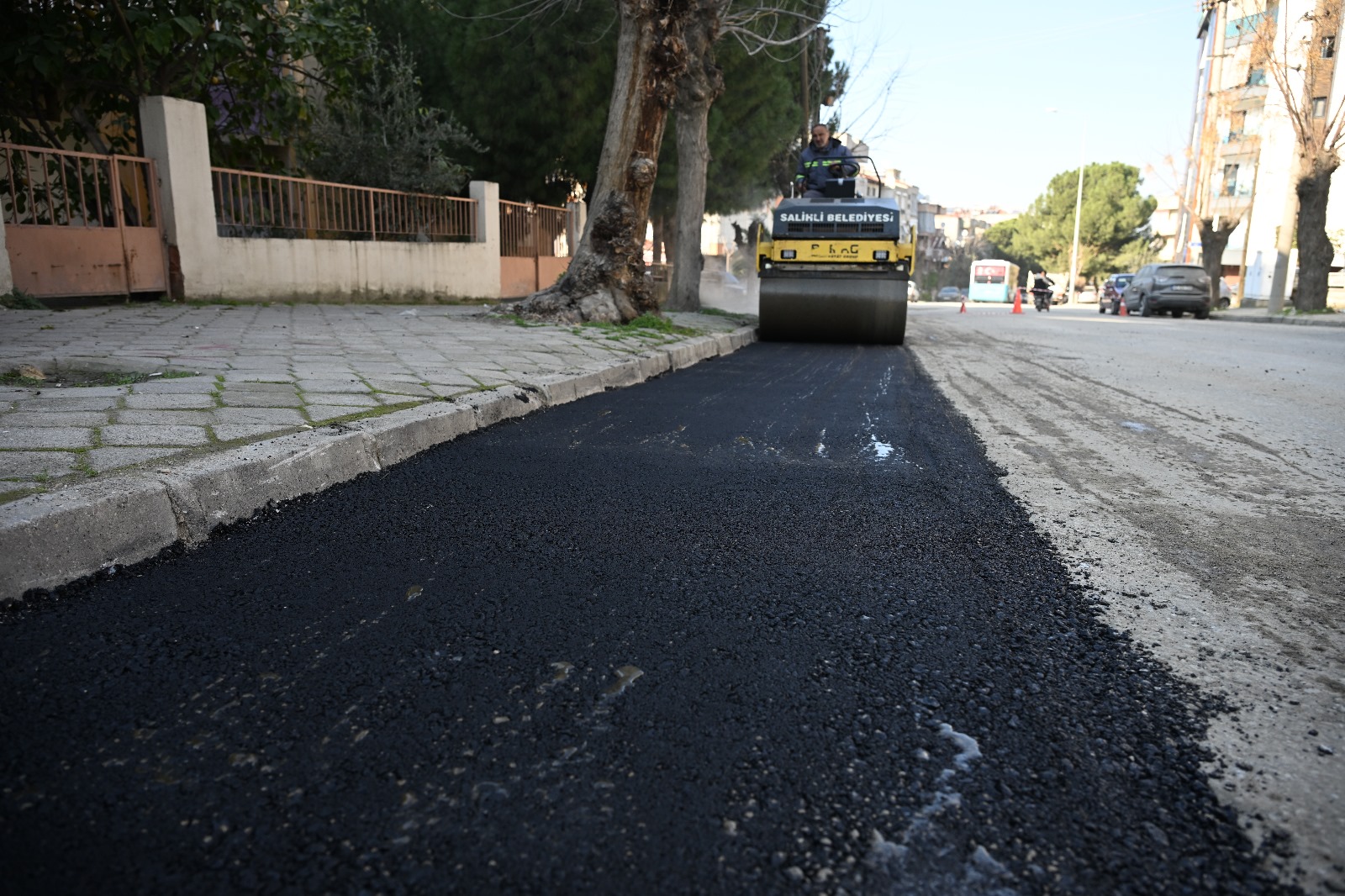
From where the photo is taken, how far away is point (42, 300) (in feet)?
32.0

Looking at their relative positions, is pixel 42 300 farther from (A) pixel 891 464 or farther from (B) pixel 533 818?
(B) pixel 533 818

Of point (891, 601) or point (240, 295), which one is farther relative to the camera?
point (240, 295)

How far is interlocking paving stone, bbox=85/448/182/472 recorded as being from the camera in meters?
2.97

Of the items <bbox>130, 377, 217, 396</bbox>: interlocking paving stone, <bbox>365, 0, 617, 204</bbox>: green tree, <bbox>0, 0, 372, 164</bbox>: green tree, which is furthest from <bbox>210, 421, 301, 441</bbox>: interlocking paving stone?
<bbox>365, 0, 617, 204</bbox>: green tree

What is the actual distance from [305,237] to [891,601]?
42.1 feet

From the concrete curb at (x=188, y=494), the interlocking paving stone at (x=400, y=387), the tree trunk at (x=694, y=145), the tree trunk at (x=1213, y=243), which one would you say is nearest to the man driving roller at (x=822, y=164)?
the tree trunk at (x=694, y=145)

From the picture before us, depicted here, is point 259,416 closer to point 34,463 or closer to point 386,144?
point 34,463

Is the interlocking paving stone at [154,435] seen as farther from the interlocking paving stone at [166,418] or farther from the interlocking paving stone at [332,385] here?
the interlocking paving stone at [332,385]

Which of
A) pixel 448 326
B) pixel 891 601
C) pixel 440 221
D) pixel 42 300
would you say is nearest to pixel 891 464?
pixel 891 601

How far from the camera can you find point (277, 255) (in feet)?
41.2

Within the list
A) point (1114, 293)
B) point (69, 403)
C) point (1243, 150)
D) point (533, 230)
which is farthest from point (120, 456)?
point (1243, 150)

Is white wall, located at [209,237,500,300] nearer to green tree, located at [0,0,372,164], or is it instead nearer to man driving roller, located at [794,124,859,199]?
green tree, located at [0,0,372,164]

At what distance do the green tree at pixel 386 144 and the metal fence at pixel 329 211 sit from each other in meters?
0.36

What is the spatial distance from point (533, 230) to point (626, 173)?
28.4 ft
